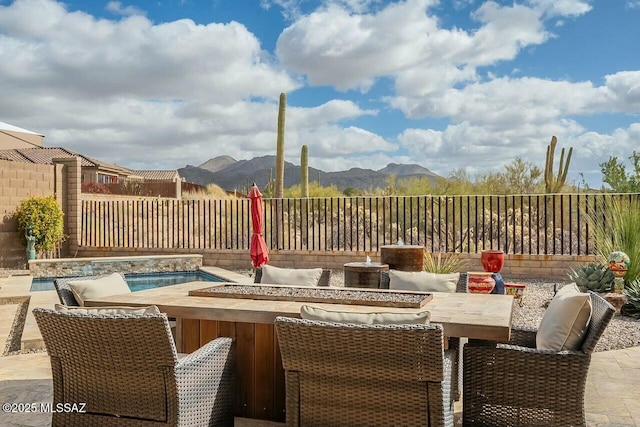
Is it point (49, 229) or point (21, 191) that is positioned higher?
point (21, 191)

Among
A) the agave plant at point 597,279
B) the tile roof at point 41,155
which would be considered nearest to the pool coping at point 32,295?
the agave plant at point 597,279

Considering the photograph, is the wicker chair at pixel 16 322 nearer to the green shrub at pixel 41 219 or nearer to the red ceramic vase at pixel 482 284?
the red ceramic vase at pixel 482 284

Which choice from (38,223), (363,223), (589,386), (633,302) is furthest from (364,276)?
(38,223)

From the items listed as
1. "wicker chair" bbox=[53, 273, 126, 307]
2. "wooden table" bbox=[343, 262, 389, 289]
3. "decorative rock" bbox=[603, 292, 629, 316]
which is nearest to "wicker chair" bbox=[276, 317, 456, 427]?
"wicker chair" bbox=[53, 273, 126, 307]

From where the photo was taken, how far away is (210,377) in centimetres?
263

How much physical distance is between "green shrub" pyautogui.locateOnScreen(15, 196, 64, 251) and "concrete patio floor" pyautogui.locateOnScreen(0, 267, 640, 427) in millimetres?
7385

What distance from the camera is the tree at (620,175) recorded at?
14.6 m

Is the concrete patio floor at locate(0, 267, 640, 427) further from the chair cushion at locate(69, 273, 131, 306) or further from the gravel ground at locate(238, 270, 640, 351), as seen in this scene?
the chair cushion at locate(69, 273, 131, 306)

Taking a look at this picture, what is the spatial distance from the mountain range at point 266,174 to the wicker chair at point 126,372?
4429 cm

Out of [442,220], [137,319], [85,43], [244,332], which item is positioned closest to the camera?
[137,319]

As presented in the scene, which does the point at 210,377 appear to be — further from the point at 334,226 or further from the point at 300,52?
the point at 300,52

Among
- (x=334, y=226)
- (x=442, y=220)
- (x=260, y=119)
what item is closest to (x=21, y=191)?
(x=334, y=226)

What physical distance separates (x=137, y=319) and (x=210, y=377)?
0.47 meters

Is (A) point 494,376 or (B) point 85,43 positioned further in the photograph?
(B) point 85,43
